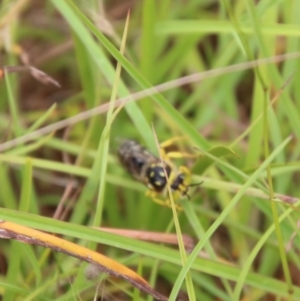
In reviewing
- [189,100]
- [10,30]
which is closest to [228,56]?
[189,100]

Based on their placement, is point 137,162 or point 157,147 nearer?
point 157,147

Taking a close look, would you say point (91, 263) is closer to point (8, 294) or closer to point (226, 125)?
point (8, 294)

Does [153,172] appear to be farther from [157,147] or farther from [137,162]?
[157,147]

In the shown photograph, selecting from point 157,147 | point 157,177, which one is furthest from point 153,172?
point 157,147

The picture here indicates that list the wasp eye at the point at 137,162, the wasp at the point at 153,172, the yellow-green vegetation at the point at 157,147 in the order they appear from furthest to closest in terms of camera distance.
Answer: the wasp eye at the point at 137,162
the wasp at the point at 153,172
the yellow-green vegetation at the point at 157,147

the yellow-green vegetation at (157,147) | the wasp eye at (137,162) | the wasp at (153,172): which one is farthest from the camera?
the wasp eye at (137,162)
